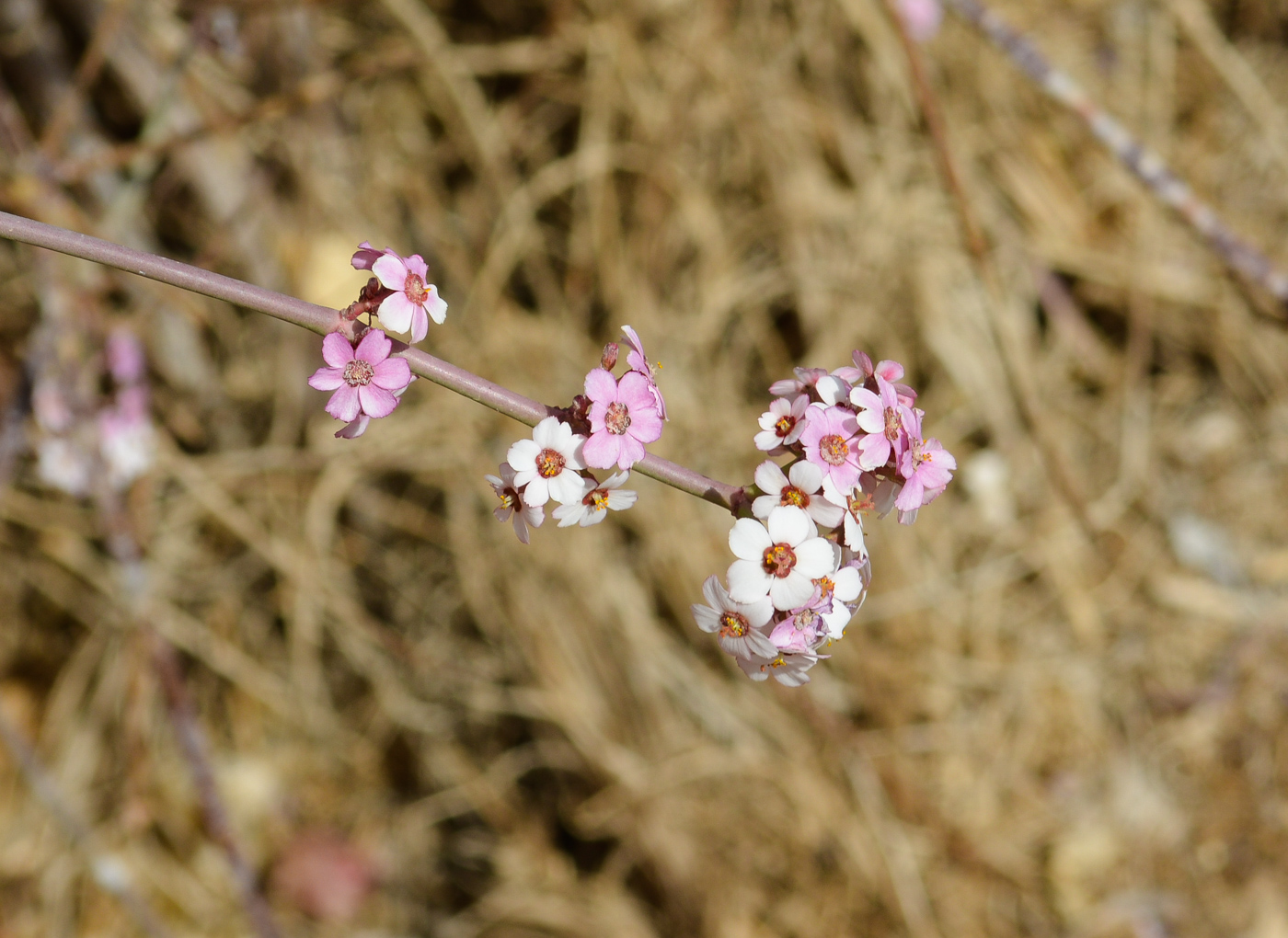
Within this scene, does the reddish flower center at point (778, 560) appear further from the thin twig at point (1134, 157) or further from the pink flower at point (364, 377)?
the thin twig at point (1134, 157)

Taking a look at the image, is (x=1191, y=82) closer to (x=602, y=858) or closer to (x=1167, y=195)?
(x=1167, y=195)

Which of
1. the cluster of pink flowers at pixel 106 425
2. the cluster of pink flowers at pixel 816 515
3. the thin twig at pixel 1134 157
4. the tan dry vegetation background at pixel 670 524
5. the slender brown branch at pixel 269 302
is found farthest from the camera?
the tan dry vegetation background at pixel 670 524

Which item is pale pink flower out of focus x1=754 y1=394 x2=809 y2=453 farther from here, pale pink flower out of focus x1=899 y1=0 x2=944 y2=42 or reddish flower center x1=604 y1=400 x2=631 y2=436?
pale pink flower out of focus x1=899 y1=0 x2=944 y2=42

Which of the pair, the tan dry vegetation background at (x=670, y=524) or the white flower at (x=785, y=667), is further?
the tan dry vegetation background at (x=670, y=524)

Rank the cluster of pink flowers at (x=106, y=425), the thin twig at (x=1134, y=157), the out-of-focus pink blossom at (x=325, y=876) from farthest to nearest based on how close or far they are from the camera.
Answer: the out-of-focus pink blossom at (x=325, y=876), the cluster of pink flowers at (x=106, y=425), the thin twig at (x=1134, y=157)

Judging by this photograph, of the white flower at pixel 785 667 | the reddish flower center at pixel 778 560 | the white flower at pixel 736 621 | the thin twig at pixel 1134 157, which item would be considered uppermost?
the thin twig at pixel 1134 157

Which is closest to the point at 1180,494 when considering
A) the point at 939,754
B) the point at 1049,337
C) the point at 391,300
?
the point at 1049,337

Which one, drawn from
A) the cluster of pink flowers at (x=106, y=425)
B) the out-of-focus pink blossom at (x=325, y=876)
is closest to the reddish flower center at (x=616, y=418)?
the cluster of pink flowers at (x=106, y=425)

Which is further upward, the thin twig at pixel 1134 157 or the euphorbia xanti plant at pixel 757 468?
the thin twig at pixel 1134 157
